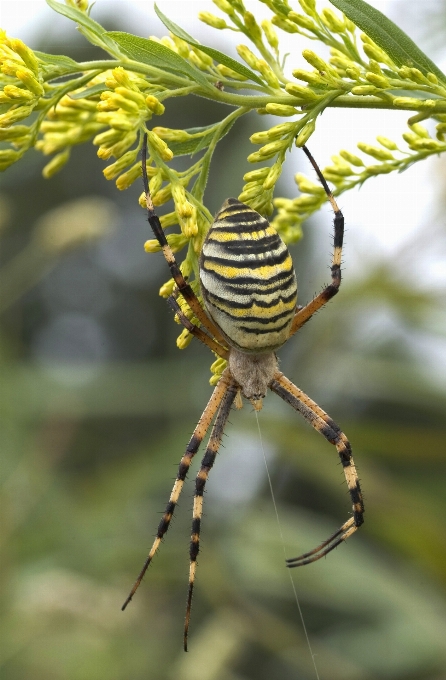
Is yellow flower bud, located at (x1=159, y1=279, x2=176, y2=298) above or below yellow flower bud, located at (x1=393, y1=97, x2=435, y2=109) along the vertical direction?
below

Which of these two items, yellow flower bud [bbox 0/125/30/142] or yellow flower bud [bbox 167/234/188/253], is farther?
yellow flower bud [bbox 167/234/188/253]

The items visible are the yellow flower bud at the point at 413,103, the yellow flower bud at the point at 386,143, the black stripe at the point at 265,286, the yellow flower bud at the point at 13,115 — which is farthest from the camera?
the black stripe at the point at 265,286

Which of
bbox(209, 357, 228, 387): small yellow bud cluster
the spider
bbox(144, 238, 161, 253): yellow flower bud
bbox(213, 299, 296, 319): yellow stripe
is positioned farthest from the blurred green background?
bbox(144, 238, 161, 253): yellow flower bud

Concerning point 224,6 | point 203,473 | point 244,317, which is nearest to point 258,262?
point 244,317

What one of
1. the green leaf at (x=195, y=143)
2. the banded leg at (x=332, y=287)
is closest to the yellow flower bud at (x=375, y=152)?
the banded leg at (x=332, y=287)

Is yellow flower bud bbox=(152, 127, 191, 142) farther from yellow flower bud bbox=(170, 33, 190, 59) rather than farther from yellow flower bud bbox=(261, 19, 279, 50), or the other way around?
yellow flower bud bbox=(261, 19, 279, 50)

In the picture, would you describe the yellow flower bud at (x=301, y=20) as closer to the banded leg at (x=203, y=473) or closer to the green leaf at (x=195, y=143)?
the green leaf at (x=195, y=143)
